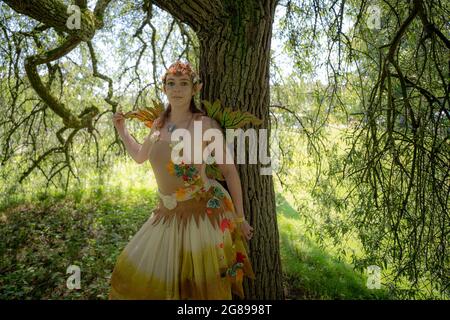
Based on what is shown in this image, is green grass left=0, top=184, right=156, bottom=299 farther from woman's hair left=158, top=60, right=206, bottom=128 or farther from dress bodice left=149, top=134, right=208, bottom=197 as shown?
woman's hair left=158, top=60, right=206, bottom=128

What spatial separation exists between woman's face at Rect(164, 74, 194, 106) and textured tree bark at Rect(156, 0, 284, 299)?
25 cm

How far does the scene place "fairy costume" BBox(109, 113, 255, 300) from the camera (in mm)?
1669

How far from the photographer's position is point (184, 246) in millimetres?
1704

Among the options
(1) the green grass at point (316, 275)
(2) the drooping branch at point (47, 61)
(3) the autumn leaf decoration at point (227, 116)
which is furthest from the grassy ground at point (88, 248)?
(3) the autumn leaf decoration at point (227, 116)

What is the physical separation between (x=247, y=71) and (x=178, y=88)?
44 cm

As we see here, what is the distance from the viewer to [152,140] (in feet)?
6.12

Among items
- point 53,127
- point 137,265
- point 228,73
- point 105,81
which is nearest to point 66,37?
point 105,81

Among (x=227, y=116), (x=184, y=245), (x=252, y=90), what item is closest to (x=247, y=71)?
(x=252, y=90)

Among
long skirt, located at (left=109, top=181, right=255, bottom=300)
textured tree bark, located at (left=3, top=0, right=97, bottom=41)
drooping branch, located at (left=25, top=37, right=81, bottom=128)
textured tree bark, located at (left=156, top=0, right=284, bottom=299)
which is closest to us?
long skirt, located at (left=109, top=181, right=255, bottom=300)

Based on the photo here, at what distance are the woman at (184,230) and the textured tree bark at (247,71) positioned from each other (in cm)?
22

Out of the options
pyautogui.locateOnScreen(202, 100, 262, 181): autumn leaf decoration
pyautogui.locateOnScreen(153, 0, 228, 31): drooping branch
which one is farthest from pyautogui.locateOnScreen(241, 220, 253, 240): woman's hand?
pyautogui.locateOnScreen(153, 0, 228, 31): drooping branch

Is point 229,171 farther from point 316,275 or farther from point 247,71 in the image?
A: point 316,275

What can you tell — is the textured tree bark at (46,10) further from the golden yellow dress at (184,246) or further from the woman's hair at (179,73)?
the golden yellow dress at (184,246)
